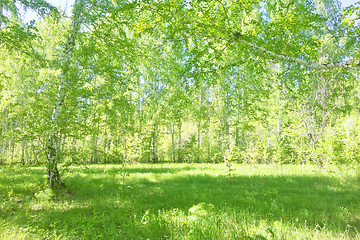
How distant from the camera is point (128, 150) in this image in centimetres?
1027

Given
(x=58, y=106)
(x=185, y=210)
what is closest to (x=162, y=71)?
(x=58, y=106)

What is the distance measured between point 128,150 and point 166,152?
13974mm

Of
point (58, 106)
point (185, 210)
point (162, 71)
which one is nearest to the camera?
point (185, 210)

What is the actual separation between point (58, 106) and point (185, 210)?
504 centimetres

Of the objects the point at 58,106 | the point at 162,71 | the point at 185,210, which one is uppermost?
the point at 162,71

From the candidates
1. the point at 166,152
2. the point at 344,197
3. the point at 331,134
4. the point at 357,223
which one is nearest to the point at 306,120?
the point at 331,134

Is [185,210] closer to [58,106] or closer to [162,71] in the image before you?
[162,71]

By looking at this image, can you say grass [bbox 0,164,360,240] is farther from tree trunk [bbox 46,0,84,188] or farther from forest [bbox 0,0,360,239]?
tree trunk [bbox 46,0,84,188]

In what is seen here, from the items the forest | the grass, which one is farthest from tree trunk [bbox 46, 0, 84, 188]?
the grass

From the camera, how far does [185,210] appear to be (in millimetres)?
4168

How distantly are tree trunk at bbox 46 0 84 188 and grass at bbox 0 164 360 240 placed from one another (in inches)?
16.6

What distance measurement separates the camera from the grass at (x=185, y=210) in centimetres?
285

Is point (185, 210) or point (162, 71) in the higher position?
point (162, 71)

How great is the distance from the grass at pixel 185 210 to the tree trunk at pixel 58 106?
0.42m
